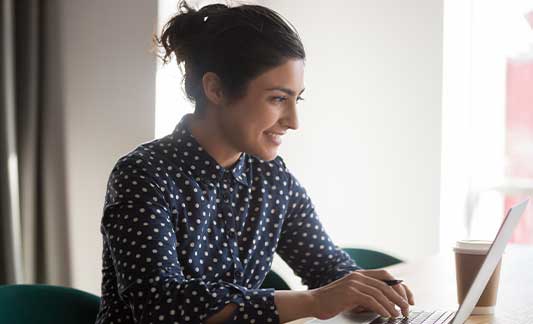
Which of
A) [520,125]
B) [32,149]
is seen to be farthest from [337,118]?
[32,149]

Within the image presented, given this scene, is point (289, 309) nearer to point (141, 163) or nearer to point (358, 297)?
point (358, 297)

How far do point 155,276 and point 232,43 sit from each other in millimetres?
555

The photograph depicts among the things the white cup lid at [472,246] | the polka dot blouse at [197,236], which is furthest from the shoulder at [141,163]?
the white cup lid at [472,246]

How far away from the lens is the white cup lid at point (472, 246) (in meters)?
1.48

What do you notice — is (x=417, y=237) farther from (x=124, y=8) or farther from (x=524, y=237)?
(x=124, y=8)

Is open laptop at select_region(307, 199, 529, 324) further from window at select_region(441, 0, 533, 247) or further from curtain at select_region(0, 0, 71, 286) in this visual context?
window at select_region(441, 0, 533, 247)

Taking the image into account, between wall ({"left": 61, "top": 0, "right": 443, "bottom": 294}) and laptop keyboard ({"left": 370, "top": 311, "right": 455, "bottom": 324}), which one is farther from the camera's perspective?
wall ({"left": 61, "top": 0, "right": 443, "bottom": 294})

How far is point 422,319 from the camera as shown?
55.5 inches

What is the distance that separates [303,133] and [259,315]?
8.34 feet

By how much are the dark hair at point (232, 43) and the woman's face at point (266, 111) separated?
0.02m

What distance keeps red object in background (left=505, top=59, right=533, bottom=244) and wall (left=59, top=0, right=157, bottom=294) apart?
67.5 inches

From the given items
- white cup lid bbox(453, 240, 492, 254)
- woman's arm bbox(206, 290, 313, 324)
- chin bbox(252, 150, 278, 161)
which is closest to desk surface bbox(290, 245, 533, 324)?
woman's arm bbox(206, 290, 313, 324)

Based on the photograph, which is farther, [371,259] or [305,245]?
[371,259]

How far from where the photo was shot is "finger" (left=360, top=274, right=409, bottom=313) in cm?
138
